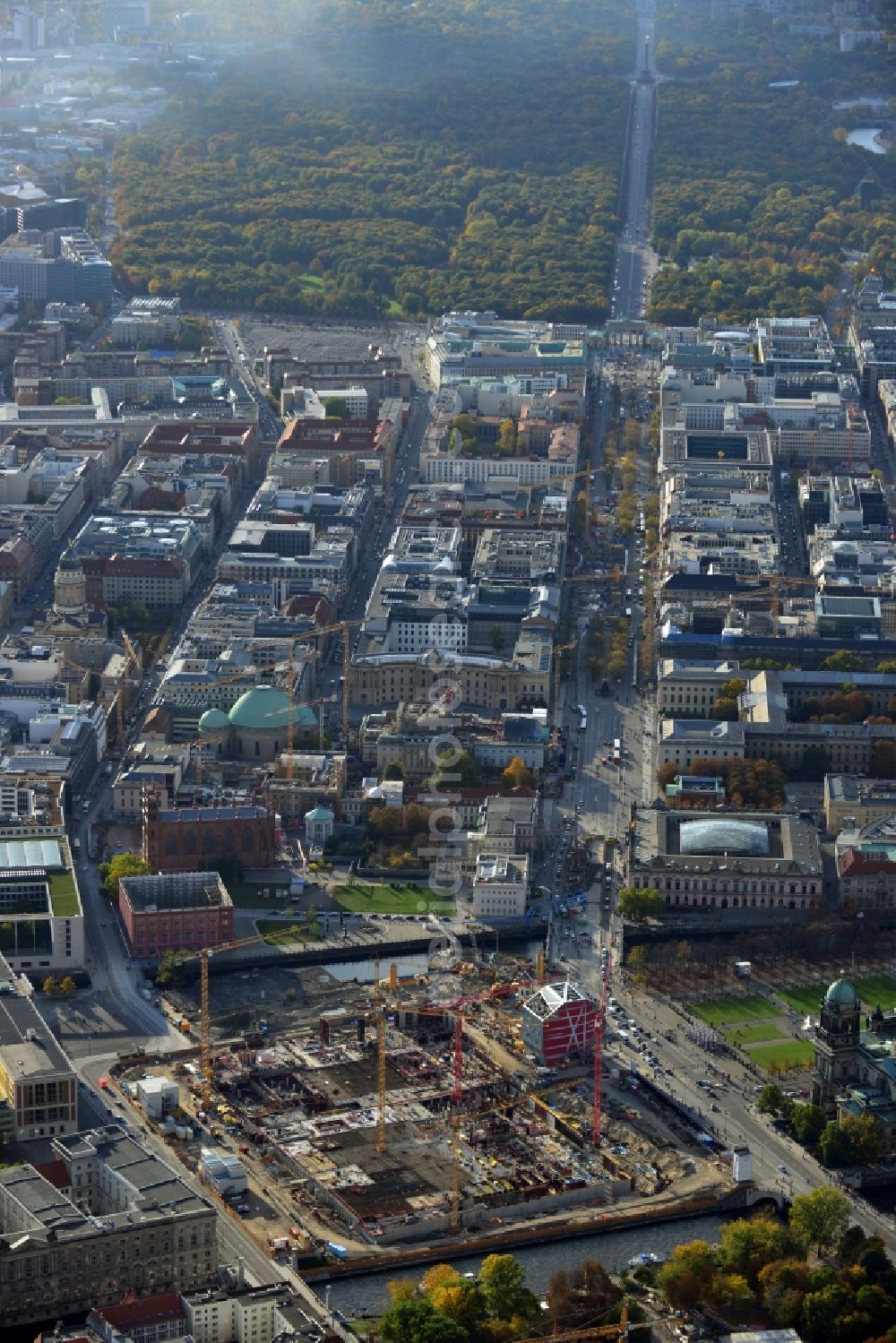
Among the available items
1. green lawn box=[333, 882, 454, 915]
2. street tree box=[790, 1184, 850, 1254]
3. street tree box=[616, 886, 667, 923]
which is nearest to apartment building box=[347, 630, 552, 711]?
green lawn box=[333, 882, 454, 915]

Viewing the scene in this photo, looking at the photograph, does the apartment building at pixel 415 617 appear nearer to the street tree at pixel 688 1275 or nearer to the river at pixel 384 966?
the river at pixel 384 966

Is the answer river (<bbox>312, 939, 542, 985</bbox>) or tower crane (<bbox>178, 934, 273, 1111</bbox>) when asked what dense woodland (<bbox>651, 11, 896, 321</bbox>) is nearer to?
river (<bbox>312, 939, 542, 985</bbox>)

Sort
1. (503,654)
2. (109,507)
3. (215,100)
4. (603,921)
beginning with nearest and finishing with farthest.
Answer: (603,921), (503,654), (109,507), (215,100)

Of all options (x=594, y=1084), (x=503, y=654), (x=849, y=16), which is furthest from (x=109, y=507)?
(x=849, y=16)

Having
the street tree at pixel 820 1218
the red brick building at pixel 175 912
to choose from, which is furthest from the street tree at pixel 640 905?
the street tree at pixel 820 1218

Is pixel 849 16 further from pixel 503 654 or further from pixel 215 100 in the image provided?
pixel 503 654

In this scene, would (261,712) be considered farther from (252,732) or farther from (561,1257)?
(561,1257)
